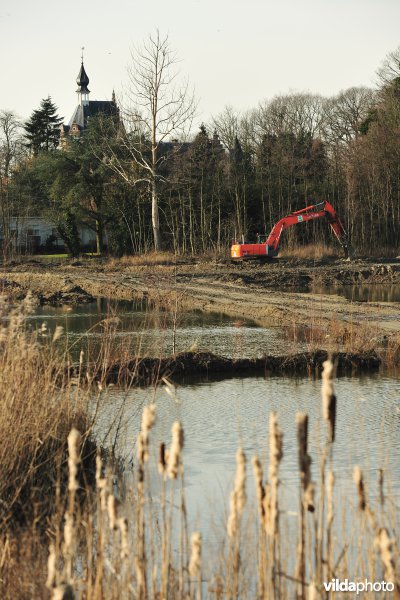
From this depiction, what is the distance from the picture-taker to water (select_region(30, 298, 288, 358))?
15.9m

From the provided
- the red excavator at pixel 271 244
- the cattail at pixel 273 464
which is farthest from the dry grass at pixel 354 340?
the red excavator at pixel 271 244

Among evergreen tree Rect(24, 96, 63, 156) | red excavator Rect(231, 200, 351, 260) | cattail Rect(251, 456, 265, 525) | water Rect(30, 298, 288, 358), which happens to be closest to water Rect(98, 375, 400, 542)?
water Rect(30, 298, 288, 358)

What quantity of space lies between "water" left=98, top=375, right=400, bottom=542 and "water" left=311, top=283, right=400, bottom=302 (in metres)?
12.4

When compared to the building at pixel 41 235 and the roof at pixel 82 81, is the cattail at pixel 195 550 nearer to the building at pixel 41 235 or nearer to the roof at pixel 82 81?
the building at pixel 41 235

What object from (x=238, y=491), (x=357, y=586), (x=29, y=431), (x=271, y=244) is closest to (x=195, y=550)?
(x=238, y=491)

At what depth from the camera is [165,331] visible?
1839 centimetres

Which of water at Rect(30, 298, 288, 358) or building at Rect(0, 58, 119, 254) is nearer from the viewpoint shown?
water at Rect(30, 298, 288, 358)

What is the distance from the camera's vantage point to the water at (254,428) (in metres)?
7.80

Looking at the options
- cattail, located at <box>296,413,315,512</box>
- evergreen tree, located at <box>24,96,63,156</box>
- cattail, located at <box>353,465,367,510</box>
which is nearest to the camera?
cattail, located at <box>296,413,315,512</box>

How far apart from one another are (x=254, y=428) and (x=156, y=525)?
162cm

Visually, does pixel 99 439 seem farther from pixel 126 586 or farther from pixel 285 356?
pixel 285 356

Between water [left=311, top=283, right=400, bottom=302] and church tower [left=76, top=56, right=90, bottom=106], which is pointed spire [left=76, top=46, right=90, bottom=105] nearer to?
church tower [left=76, top=56, right=90, bottom=106]

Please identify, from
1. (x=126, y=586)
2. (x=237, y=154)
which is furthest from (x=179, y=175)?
(x=126, y=586)

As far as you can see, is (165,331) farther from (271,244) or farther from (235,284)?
(271,244)
